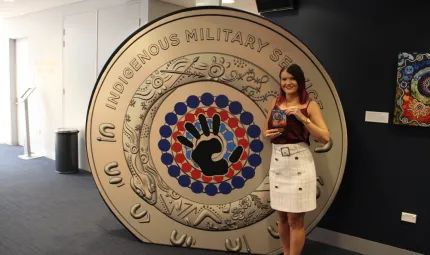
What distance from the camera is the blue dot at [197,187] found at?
291 cm

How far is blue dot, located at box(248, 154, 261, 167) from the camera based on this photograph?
9.37 feet

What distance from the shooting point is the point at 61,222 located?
11.2 ft

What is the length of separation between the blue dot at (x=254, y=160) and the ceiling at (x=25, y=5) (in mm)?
4233

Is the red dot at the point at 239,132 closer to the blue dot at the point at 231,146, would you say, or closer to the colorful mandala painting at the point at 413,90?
the blue dot at the point at 231,146

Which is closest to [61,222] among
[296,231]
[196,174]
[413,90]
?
[196,174]

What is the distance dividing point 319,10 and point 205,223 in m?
2.10

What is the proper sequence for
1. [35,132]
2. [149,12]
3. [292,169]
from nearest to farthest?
[292,169]
[149,12]
[35,132]

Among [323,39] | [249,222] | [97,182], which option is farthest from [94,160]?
[323,39]

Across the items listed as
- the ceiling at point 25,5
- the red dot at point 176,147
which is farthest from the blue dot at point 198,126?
the ceiling at point 25,5

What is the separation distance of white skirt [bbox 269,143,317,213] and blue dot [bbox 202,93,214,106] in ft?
2.57

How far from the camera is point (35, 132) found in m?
6.56

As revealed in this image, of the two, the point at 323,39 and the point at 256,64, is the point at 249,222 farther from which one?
the point at 323,39

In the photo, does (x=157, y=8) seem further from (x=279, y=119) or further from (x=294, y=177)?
(x=294, y=177)

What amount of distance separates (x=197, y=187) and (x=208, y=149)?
33 cm
